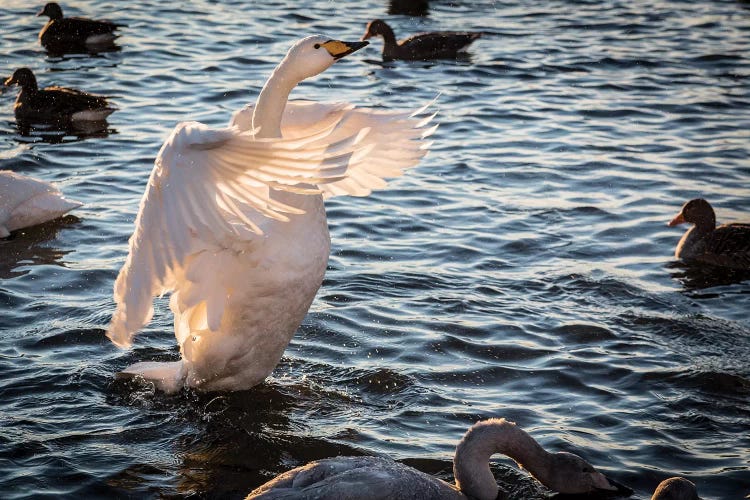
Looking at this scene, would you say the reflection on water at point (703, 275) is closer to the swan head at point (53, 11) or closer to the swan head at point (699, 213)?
→ the swan head at point (699, 213)

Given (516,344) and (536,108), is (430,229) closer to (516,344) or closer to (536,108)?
(516,344)

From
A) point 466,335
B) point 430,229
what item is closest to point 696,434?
point 466,335

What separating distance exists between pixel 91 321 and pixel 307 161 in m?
3.75

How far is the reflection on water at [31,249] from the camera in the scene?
10250 mm

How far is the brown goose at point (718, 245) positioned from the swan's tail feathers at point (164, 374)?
17.0 ft

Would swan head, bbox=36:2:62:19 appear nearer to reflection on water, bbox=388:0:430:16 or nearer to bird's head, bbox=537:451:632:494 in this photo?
reflection on water, bbox=388:0:430:16

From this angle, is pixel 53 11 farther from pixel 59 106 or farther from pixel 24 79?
pixel 59 106

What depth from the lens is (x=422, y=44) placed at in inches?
680

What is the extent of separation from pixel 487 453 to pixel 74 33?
12490 millimetres

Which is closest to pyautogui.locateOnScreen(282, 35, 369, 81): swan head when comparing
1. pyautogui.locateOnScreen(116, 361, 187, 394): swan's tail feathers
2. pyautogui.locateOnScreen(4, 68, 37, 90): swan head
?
pyautogui.locateOnScreen(116, 361, 187, 394): swan's tail feathers

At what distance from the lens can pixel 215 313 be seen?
274 inches

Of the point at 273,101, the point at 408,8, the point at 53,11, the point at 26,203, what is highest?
the point at 273,101

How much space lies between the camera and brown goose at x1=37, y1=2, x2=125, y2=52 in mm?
16938

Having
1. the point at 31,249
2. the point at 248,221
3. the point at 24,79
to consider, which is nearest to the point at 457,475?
the point at 248,221
